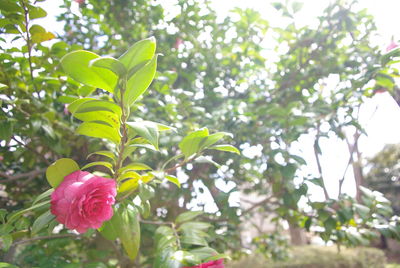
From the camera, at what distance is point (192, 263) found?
59 centimetres

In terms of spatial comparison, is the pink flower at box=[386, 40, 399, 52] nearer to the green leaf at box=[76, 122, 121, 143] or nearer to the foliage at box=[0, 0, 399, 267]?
the foliage at box=[0, 0, 399, 267]

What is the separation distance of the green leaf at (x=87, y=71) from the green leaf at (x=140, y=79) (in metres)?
0.03

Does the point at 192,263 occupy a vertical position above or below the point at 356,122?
below

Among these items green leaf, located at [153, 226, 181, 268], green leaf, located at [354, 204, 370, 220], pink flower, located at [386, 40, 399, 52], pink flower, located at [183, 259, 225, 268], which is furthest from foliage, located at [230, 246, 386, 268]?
pink flower, located at [183, 259, 225, 268]

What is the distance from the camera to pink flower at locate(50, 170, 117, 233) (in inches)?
20.1

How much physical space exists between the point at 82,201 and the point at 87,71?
22 cm

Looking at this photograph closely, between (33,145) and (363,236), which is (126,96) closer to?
(33,145)

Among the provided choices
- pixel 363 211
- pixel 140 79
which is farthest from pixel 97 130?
pixel 363 211

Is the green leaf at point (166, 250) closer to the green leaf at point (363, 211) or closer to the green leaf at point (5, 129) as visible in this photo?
the green leaf at point (5, 129)

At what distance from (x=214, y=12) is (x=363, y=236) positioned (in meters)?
1.22

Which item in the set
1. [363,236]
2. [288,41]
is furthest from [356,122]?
[288,41]

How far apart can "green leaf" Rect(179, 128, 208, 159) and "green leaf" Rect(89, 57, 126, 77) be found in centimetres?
20

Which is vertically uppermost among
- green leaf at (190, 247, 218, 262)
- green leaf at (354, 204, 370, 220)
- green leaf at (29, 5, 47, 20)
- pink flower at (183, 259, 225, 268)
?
green leaf at (29, 5, 47, 20)

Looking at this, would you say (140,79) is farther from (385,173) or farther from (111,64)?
(385,173)
